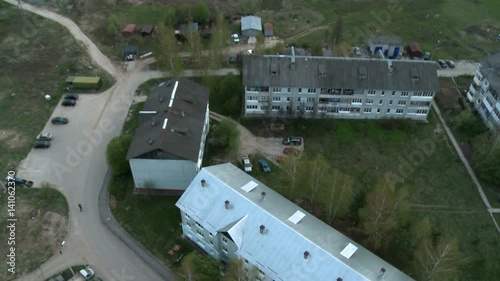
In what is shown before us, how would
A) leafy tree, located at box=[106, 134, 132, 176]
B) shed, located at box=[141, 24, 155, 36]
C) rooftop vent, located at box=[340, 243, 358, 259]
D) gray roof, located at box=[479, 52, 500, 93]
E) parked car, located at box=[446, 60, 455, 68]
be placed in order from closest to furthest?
rooftop vent, located at box=[340, 243, 358, 259], leafy tree, located at box=[106, 134, 132, 176], gray roof, located at box=[479, 52, 500, 93], parked car, located at box=[446, 60, 455, 68], shed, located at box=[141, 24, 155, 36]

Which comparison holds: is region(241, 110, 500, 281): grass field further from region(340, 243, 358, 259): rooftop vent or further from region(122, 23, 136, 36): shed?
region(122, 23, 136, 36): shed

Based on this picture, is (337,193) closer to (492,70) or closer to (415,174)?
(415,174)

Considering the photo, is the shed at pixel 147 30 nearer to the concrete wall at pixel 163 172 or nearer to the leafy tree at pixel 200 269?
the concrete wall at pixel 163 172

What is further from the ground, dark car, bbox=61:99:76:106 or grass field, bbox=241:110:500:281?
dark car, bbox=61:99:76:106

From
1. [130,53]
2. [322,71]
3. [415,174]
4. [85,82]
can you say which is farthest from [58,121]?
[415,174]

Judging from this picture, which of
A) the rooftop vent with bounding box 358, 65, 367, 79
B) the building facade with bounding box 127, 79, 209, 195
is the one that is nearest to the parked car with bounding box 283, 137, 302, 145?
the building facade with bounding box 127, 79, 209, 195

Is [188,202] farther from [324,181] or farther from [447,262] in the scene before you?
[447,262]

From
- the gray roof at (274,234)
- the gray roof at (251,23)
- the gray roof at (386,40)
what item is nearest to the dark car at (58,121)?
the gray roof at (274,234)
